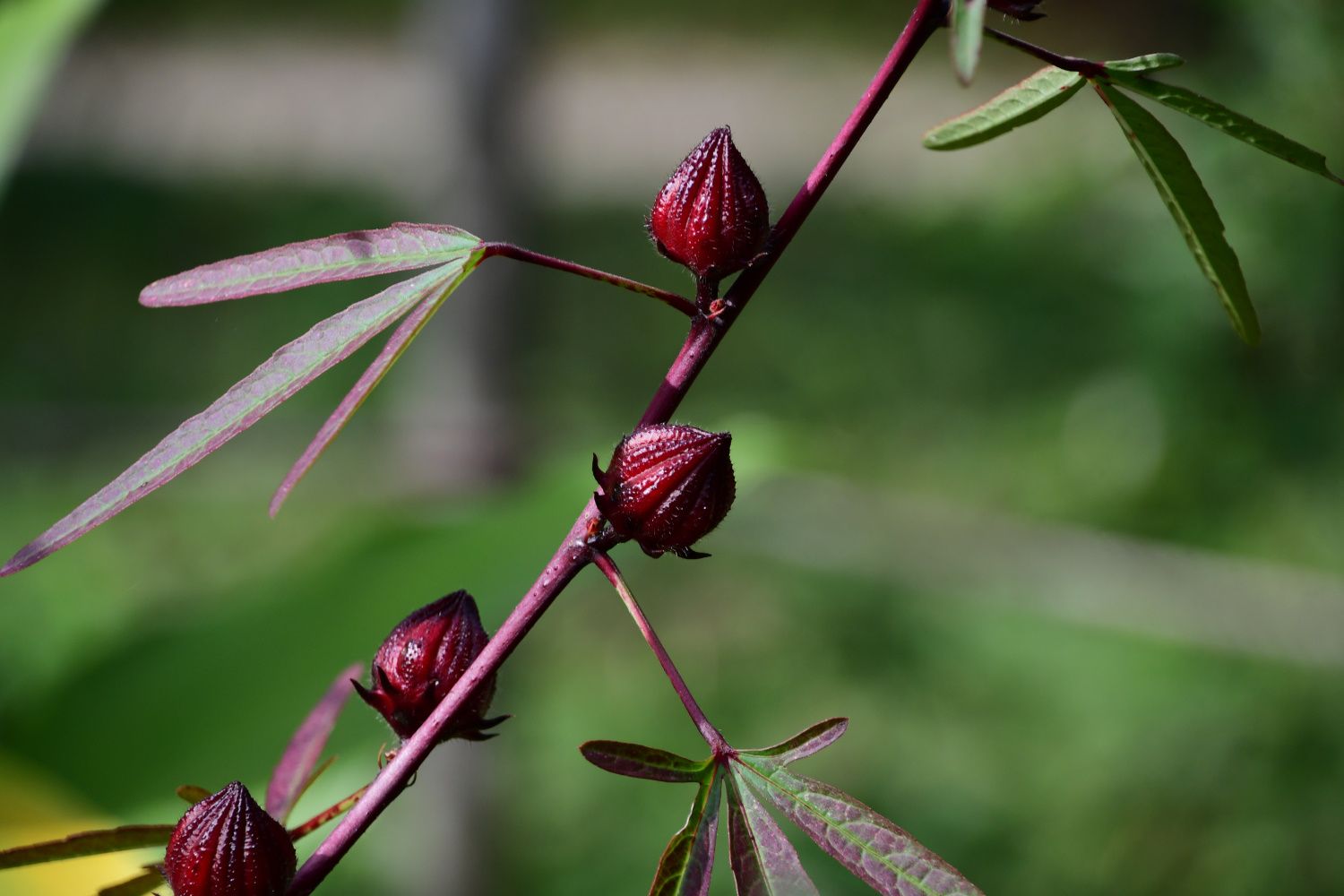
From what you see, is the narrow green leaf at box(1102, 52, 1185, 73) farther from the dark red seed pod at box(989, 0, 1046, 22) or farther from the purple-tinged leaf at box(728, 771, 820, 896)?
the purple-tinged leaf at box(728, 771, 820, 896)

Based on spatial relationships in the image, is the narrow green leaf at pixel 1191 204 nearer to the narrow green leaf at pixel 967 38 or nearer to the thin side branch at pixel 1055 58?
the thin side branch at pixel 1055 58

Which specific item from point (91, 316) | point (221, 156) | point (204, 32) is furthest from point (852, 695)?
point (204, 32)

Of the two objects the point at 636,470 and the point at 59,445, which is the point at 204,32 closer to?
the point at 59,445

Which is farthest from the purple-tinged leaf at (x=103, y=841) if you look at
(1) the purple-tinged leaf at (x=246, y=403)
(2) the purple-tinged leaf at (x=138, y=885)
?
(1) the purple-tinged leaf at (x=246, y=403)

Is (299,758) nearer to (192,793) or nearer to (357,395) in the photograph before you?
(192,793)

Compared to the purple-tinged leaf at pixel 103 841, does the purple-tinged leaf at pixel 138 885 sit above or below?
below

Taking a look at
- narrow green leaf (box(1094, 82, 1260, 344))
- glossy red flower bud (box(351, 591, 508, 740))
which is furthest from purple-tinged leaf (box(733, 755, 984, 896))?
narrow green leaf (box(1094, 82, 1260, 344))
